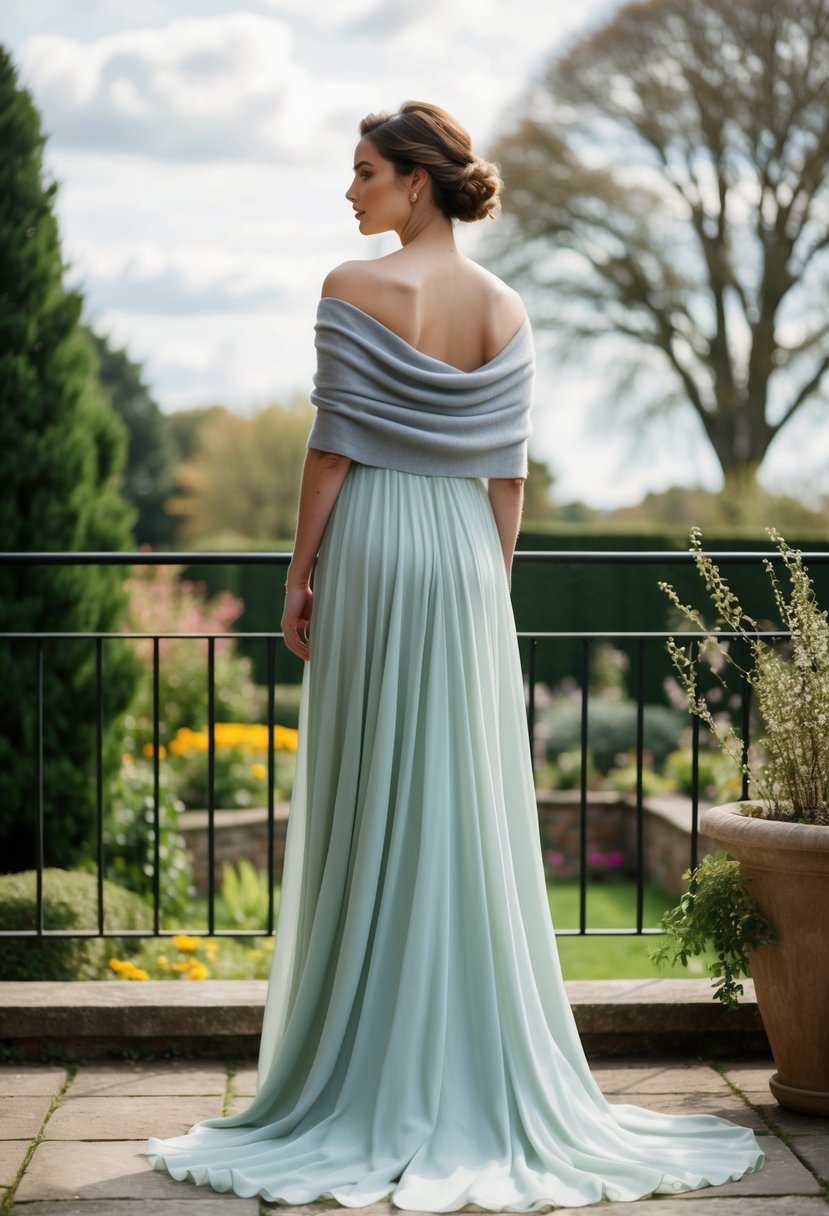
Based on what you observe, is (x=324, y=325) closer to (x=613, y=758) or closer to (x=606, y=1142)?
(x=606, y=1142)

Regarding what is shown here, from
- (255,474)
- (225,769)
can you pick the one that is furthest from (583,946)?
(255,474)

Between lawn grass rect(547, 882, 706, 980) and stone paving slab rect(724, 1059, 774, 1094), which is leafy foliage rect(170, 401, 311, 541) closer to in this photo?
lawn grass rect(547, 882, 706, 980)

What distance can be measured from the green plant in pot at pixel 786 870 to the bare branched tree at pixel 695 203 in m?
12.9

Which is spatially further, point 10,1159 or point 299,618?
point 299,618

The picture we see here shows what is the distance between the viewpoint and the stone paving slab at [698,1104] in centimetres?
263

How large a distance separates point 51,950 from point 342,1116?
1.85 meters

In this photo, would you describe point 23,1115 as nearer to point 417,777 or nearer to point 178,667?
point 417,777

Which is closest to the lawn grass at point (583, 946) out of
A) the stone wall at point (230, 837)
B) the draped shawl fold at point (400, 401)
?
the stone wall at point (230, 837)

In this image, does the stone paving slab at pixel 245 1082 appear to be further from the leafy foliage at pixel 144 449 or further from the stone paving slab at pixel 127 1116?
the leafy foliage at pixel 144 449

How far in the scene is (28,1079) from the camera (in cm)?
284

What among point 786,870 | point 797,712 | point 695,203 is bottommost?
point 786,870

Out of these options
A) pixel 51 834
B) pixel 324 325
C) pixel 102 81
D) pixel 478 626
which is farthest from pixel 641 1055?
pixel 102 81

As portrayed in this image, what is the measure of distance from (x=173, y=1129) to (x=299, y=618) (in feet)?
3.19

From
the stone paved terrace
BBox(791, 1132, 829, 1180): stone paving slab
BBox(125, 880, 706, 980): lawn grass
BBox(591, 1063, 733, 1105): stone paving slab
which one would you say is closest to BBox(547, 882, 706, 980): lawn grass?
BBox(125, 880, 706, 980): lawn grass
